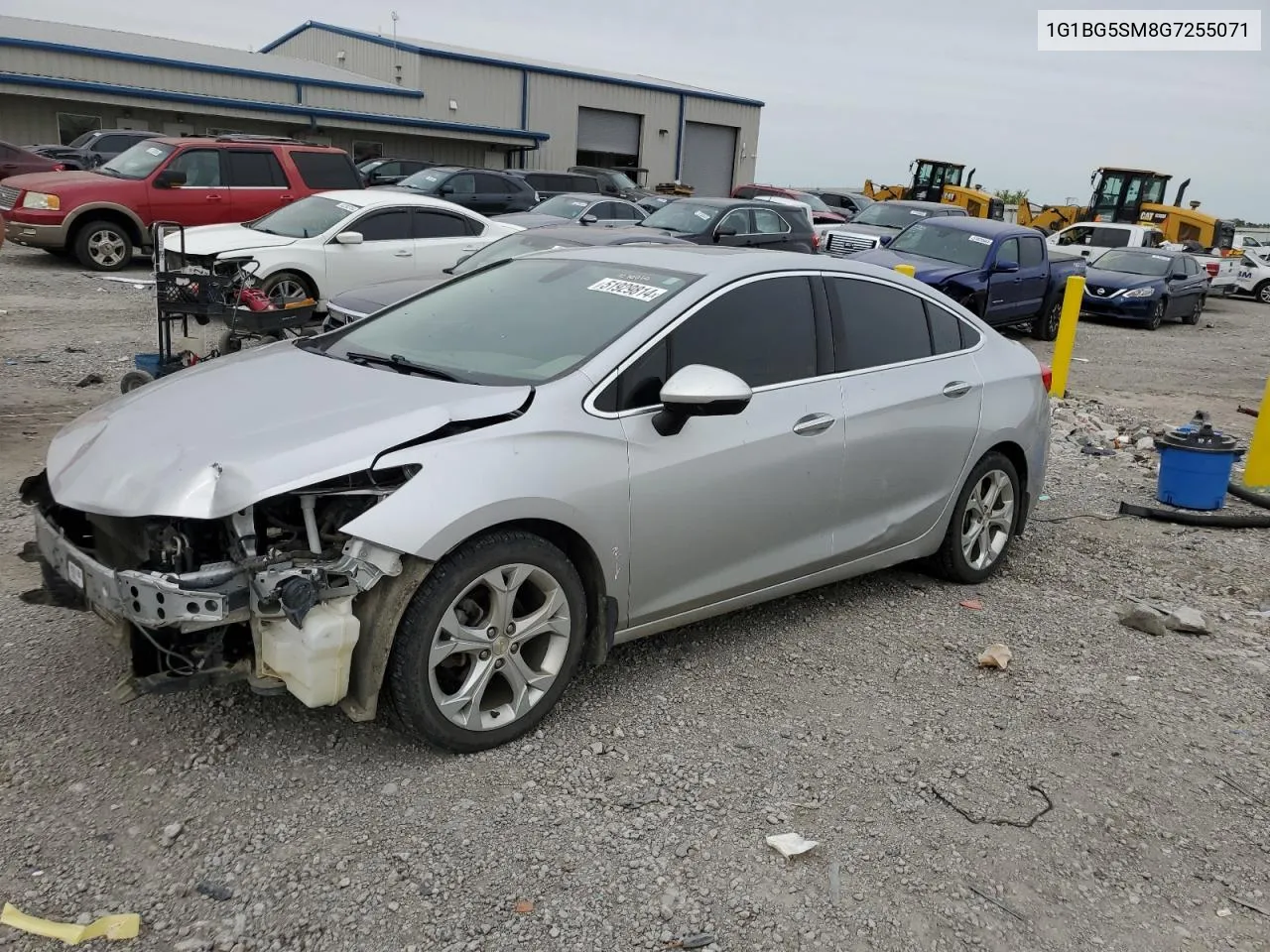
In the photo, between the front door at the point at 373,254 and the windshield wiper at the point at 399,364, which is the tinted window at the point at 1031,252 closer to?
the front door at the point at 373,254

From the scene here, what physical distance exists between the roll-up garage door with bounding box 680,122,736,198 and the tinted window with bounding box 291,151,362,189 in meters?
30.2

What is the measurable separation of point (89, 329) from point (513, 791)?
9395 millimetres

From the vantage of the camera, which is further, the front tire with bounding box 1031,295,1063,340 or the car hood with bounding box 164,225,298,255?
the front tire with bounding box 1031,295,1063,340

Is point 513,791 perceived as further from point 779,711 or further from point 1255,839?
point 1255,839

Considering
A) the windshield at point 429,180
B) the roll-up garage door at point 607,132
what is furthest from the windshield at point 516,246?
the roll-up garage door at point 607,132

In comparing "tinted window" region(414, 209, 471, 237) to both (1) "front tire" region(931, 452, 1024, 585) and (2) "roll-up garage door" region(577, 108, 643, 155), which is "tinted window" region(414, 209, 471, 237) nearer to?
(1) "front tire" region(931, 452, 1024, 585)

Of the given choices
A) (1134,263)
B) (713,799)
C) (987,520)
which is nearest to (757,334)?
(713,799)

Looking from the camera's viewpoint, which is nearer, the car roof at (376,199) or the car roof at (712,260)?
the car roof at (712,260)

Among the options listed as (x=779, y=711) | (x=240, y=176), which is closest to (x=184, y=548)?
(x=779, y=711)

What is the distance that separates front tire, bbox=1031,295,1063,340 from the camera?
16.3 meters

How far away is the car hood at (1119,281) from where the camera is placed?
19.3 m

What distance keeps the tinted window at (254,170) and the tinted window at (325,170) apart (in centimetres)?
29

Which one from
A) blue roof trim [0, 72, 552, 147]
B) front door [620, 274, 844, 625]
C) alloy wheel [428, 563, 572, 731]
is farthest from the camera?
blue roof trim [0, 72, 552, 147]

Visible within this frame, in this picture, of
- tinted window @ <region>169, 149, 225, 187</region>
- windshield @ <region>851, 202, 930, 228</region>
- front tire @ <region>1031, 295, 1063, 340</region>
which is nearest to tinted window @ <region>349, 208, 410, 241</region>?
tinted window @ <region>169, 149, 225, 187</region>
